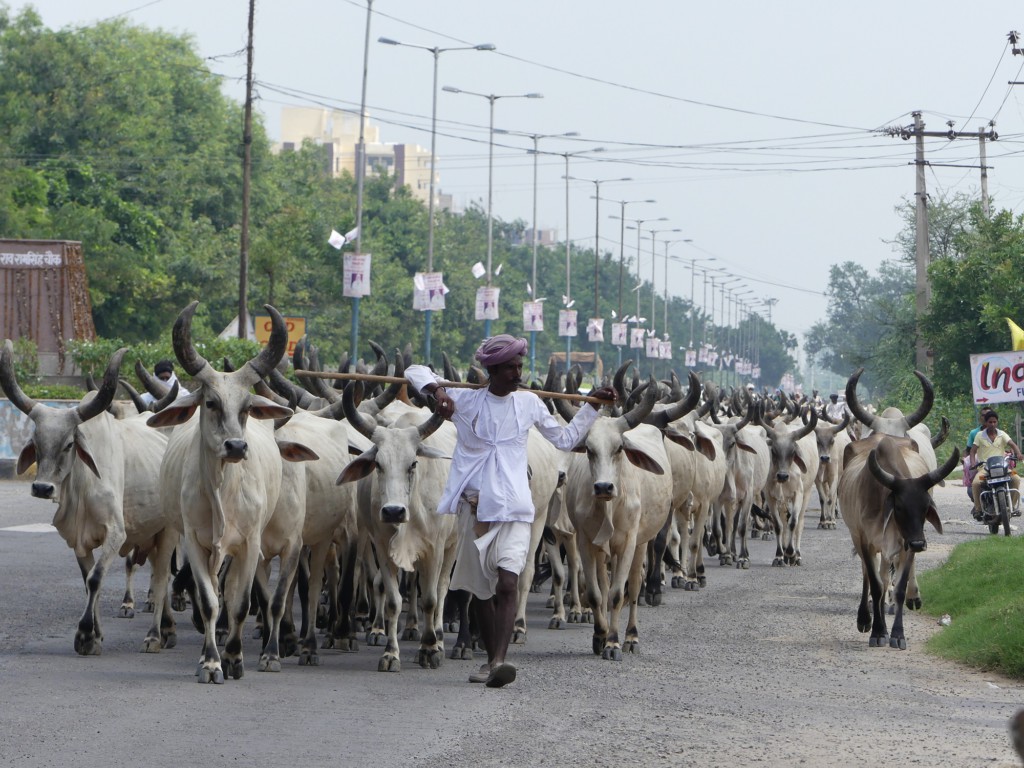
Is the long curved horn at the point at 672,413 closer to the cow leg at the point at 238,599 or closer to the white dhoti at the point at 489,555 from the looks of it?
the white dhoti at the point at 489,555

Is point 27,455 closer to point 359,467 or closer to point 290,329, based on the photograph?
point 359,467

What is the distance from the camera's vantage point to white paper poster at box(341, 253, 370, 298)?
39.8m

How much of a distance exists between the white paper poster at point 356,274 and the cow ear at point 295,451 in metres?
28.9

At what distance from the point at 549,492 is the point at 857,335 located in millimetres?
157433

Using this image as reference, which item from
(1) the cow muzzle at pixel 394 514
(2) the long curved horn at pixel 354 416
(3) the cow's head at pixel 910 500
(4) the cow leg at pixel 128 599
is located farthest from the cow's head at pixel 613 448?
(4) the cow leg at pixel 128 599

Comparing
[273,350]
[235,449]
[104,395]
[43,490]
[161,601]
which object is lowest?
[161,601]

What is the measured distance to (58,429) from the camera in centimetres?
1110

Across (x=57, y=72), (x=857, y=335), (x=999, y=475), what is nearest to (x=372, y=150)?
(x=857, y=335)

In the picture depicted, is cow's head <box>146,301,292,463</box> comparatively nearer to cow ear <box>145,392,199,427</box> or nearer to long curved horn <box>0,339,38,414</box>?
cow ear <box>145,392,199,427</box>

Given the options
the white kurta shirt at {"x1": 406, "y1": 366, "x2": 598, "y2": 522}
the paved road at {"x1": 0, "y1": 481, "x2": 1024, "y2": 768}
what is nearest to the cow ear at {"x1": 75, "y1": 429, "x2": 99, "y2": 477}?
the paved road at {"x1": 0, "y1": 481, "x2": 1024, "y2": 768}

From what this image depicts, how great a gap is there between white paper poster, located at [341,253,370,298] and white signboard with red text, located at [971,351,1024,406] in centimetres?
2059

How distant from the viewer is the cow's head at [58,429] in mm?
10930

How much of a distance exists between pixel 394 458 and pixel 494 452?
3.98 feet

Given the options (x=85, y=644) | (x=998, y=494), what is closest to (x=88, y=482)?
(x=85, y=644)
